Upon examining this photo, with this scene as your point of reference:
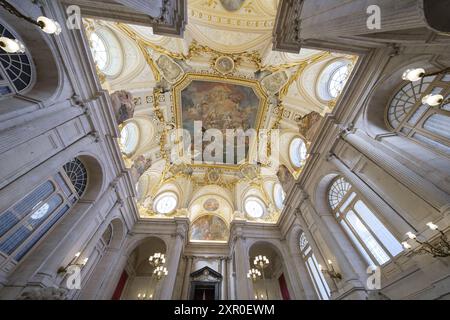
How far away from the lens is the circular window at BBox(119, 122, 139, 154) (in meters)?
12.4

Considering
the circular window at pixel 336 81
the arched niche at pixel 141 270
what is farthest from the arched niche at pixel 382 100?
the arched niche at pixel 141 270

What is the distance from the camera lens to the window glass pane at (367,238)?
24.4 ft

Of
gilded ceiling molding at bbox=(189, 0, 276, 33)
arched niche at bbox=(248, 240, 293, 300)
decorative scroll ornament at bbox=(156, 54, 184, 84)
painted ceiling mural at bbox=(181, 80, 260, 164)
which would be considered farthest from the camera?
arched niche at bbox=(248, 240, 293, 300)

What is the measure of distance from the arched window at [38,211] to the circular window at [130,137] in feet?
11.2

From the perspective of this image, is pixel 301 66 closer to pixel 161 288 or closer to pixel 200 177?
pixel 200 177

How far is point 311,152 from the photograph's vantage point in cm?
1054

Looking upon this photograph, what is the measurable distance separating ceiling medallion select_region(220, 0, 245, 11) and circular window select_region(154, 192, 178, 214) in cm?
1438

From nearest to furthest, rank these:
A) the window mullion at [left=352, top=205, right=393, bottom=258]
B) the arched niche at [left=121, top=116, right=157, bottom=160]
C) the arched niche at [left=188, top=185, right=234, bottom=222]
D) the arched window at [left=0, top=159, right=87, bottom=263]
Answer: the arched window at [left=0, top=159, right=87, bottom=263]
the window mullion at [left=352, top=205, right=393, bottom=258]
the arched niche at [left=121, top=116, right=157, bottom=160]
the arched niche at [left=188, top=185, right=234, bottom=222]

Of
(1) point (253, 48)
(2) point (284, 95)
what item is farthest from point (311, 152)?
(1) point (253, 48)

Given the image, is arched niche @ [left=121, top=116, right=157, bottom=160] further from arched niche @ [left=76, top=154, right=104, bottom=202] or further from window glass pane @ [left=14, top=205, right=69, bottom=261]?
window glass pane @ [left=14, top=205, right=69, bottom=261]

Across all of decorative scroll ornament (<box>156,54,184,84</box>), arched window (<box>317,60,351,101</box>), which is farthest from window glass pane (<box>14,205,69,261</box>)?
arched window (<box>317,60,351,101</box>)

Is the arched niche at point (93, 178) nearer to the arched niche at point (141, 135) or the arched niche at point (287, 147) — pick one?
the arched niche at point (141, 135)

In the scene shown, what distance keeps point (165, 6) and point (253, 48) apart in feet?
26.4
